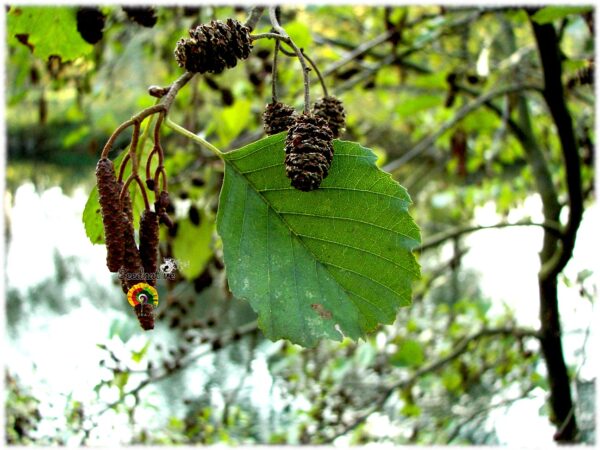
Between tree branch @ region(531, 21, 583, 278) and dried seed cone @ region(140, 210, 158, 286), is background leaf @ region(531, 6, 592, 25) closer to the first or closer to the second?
tree branch @ region(531, 21, 583, 278)

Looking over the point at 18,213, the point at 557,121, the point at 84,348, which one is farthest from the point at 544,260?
the point at 18,213

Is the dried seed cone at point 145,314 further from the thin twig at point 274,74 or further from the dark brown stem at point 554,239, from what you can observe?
the dark brown stem at point 554,239

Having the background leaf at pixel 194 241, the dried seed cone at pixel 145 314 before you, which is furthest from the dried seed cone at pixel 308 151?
the background leaf at pixel 194 241

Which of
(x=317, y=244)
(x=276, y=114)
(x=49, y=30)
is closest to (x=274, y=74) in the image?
(x=276, y=114)

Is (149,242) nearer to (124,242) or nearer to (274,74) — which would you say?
Result: (124,242)

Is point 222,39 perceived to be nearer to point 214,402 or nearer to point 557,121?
point 557,121

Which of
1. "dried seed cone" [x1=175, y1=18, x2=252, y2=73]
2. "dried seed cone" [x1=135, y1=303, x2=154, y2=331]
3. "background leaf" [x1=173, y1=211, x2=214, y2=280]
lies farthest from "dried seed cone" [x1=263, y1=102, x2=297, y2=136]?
"background leaf" [x1=173, y1=211, x2=214, y2=280]
